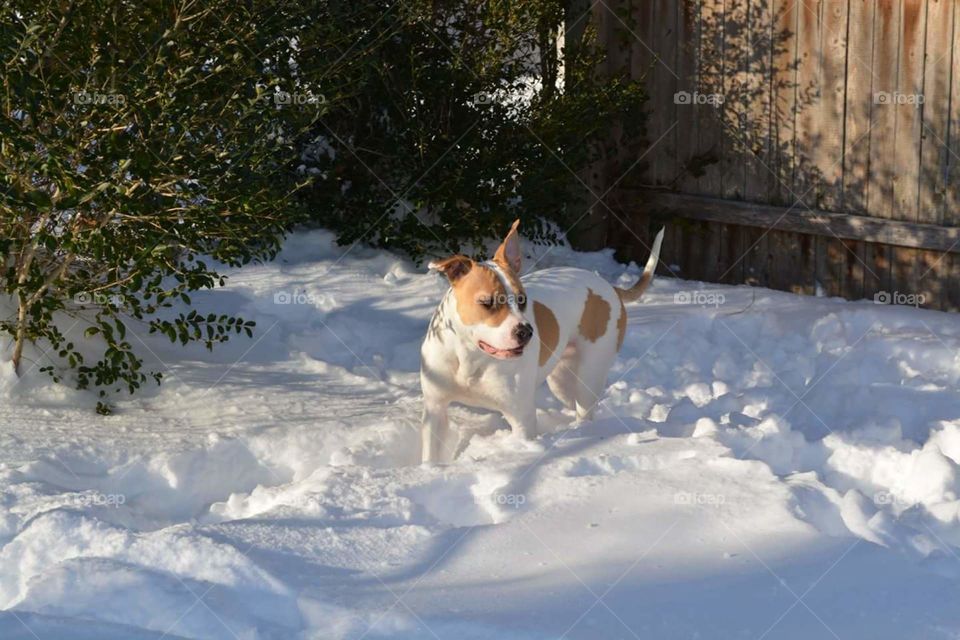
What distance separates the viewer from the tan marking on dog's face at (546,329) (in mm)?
5801

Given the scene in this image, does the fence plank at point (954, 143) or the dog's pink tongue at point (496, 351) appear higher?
the fence plank at point (954, 143)

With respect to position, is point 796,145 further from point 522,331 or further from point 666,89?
point 522,331

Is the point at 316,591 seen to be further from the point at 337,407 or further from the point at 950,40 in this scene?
the point at 950,40

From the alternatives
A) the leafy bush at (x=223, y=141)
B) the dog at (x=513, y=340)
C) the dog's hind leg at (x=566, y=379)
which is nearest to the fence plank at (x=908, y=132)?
the leafy bush at (x=223, y=141)

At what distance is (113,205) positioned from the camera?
5500 mm

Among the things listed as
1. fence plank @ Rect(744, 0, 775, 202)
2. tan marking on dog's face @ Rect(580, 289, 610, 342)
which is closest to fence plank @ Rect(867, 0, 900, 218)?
fence plank @ Rect(744, 0, 775, 202)

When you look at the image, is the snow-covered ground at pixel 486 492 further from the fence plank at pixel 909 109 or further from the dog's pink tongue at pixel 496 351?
the fence plank at pixel 909 109

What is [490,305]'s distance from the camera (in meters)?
5.34

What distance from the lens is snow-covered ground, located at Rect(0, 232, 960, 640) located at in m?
3.69

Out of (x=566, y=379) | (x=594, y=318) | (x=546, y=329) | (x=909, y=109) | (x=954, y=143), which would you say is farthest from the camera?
(x=909, y=109)

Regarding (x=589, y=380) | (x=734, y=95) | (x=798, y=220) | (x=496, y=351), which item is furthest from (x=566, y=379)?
(x=734, y=95)

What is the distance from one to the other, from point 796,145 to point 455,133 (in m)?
2.41

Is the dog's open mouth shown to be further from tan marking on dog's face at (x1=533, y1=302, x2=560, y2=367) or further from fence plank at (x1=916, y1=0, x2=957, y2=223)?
fence plank at (x1=916, y1=0, x2=957, y2=223)

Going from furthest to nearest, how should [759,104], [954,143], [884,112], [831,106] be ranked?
[759,104], [831,106], [884,112], [954,143]
